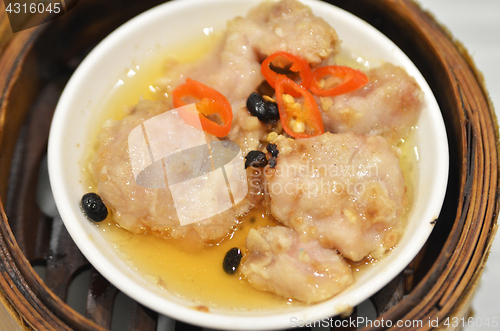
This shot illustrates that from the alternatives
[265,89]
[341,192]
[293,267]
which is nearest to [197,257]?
[293,267]

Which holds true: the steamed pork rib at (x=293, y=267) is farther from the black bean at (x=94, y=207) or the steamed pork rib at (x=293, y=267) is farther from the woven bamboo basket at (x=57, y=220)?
the black bean at (x=94, y=207)

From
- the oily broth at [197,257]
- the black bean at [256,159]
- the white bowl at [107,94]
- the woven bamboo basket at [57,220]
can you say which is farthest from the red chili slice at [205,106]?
the woven bamboo basket at [57,220]

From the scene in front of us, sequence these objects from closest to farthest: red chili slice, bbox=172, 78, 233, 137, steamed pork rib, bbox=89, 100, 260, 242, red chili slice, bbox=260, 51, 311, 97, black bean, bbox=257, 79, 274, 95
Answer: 1. steamed pork rib, bbox=89, 100, 260, 242
2. red chili slice, bbox=172, 78, 233, 137
3. red chili slice, bbox=260, 51, 311, 97
4. black bean, bbox=257, 79, 274, 95

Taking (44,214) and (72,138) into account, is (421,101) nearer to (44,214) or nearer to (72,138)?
(72,138)

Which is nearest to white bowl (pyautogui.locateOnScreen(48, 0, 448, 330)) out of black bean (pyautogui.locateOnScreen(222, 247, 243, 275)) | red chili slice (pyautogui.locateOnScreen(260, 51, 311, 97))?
black bean (pyautogui.locateOnScreen(222, 247, 243, 275))

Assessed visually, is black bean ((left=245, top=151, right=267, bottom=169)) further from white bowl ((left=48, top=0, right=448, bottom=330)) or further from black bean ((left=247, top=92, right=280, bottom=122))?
white bowl ((left=48, top=0, right=448, bottom=330))

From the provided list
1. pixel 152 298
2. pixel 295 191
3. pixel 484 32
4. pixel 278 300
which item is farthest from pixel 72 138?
pixel 484 32
